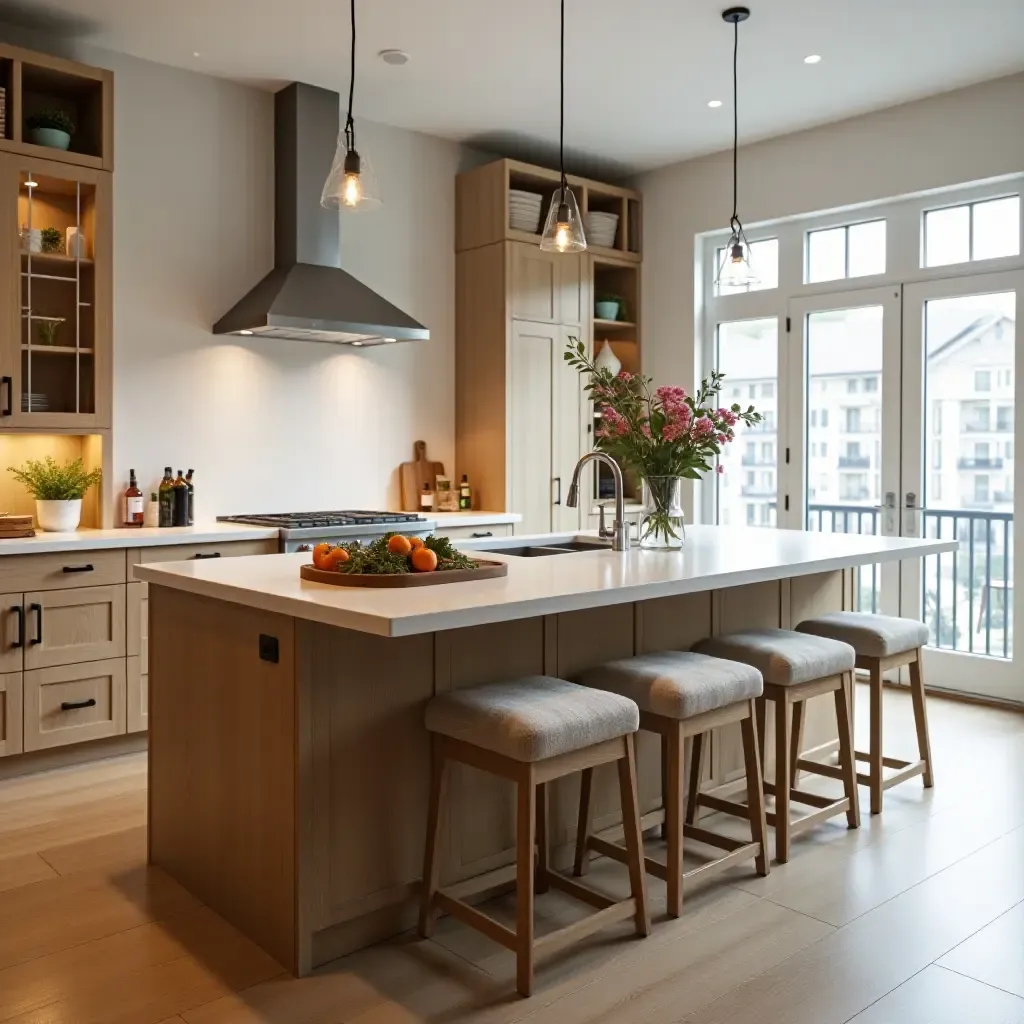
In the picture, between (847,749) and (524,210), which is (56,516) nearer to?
(524,210)

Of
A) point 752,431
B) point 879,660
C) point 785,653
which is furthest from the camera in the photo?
point 752,431

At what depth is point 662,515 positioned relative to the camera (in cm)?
357

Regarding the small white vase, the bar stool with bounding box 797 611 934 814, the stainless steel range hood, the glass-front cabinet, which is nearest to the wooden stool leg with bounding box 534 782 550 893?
the bar stool with bounding box 797 611 934 814

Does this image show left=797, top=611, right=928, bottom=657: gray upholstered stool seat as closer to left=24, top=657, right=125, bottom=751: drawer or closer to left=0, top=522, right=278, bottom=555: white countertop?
left=0, top=522, right=278, bottom=555: white countertop

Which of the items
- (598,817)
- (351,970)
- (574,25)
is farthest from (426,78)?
(351,970)

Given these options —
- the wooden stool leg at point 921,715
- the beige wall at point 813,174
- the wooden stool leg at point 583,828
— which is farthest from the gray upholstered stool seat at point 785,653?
the beige wall at point 813,174

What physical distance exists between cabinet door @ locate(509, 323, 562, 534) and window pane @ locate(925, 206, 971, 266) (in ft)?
6.67

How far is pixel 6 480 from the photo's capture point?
4418 millimetres

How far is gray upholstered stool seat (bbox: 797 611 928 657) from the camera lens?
11.6 feet

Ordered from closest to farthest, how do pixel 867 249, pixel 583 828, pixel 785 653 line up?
pixel 583 828 → pixel 785 653 → pixel 867 249

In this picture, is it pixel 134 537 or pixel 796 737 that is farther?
pixel 134 537

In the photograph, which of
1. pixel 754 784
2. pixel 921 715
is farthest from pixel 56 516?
pixel 921 715

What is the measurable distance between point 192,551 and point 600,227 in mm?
3265

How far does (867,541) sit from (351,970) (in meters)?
2.41
